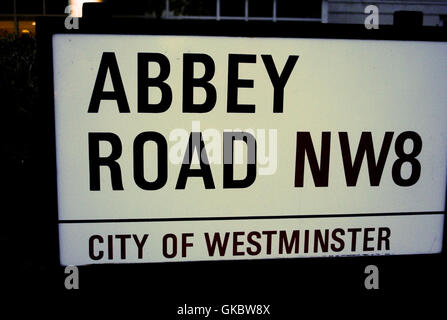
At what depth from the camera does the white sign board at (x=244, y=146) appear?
124cm

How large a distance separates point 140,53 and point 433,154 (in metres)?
0.96

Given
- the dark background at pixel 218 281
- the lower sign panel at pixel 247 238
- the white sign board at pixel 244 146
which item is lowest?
the dark background at pixel 218 281

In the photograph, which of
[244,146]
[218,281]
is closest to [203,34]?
[244,146]

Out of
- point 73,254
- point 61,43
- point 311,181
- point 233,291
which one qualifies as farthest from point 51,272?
point 311,181

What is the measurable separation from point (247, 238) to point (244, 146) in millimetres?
288

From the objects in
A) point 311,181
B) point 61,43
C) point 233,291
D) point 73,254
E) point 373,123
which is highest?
point 61,43

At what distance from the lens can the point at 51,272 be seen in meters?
1.29

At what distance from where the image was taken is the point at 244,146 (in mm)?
1309

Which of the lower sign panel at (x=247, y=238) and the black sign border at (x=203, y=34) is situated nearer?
the black sign border at (x=203, y=34)

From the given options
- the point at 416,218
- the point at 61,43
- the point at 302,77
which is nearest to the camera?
the point at 61,43

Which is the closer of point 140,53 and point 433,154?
point 140,53

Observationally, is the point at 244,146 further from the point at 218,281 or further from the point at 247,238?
the point at 218,281

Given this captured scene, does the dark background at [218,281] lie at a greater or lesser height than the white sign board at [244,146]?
lesser
